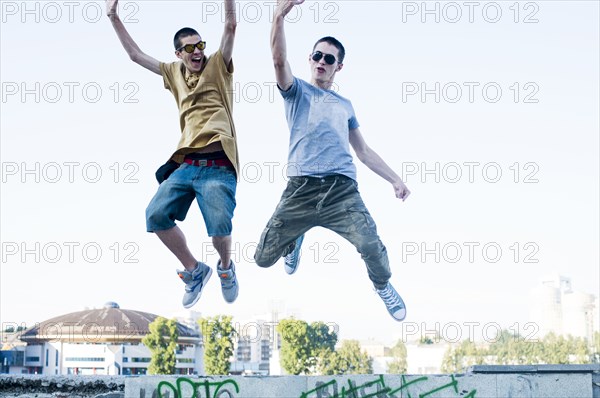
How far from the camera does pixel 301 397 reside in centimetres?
854

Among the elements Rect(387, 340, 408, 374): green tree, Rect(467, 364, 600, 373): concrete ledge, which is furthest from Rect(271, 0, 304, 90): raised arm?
Rect(387, 340, 408, 374): green tree

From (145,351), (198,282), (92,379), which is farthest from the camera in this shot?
(145,351)

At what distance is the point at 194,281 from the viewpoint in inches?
398

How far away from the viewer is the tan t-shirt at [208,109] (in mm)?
9531

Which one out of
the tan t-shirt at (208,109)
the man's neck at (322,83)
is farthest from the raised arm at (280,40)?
the tan t-shirt at (208,109)

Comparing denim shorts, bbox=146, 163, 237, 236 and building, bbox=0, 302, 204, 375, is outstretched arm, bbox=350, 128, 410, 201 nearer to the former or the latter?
denim shorts, bbox=146, 163, 237, 236

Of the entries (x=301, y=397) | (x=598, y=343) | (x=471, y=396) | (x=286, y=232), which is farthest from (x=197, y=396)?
(x=598, y=343)

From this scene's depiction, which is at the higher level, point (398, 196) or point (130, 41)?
point (130, 41)

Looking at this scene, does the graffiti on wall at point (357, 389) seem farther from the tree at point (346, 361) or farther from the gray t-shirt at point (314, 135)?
the tree at point (346, 361)

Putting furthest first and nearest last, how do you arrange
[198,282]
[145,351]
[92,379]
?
[145,351] → [92,379] → [198,282]

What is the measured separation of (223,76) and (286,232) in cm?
→ 206

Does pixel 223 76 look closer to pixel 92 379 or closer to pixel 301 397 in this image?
pixel 301 397

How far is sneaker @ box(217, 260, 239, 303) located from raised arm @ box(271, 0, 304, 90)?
2441mm

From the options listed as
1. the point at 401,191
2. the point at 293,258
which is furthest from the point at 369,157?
the point at 293,258
